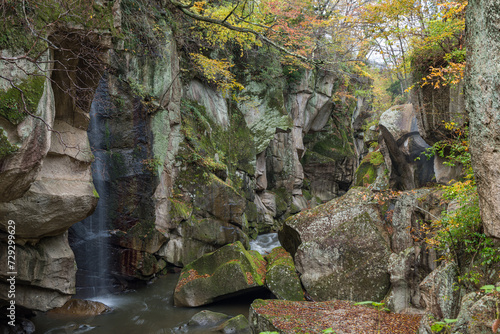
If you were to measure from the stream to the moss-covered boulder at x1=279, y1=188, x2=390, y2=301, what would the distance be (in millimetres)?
1949

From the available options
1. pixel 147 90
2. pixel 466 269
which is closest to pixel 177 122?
pixel 147 90

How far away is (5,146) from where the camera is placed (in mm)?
4336

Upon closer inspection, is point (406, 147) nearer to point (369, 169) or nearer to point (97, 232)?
point (369, 169)

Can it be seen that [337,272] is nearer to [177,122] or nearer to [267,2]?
[177,122]

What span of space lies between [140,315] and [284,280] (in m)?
3.95

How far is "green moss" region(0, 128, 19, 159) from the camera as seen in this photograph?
4.30 m

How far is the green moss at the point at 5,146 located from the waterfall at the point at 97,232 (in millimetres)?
5378

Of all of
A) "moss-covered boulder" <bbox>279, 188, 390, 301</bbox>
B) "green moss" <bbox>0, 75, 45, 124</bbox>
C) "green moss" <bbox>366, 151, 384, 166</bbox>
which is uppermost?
"green moss" <bbox>0, 75, 45, 124</bbox>

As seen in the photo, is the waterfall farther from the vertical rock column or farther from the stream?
the vertical rock column

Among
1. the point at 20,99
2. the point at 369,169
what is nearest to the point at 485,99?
the point at 20,99

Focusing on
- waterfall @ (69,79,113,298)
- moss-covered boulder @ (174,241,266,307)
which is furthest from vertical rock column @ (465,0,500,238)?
waterfall @ (69,79,113,298)

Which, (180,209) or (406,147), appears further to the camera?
(406,147)

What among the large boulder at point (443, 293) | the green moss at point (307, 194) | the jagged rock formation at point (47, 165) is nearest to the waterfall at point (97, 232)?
the jagged rock formation at point (47, 165)

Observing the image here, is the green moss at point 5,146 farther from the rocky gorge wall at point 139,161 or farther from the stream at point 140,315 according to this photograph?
the stream at point 140,315
